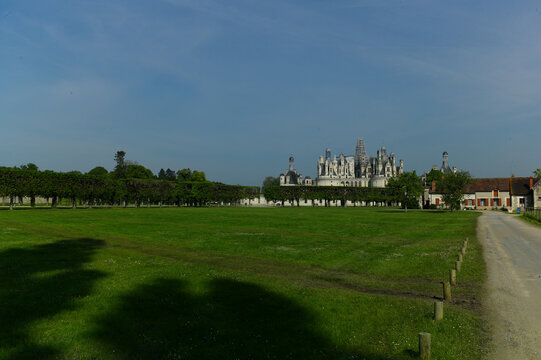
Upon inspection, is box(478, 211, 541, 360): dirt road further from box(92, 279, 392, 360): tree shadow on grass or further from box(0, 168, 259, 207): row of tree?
box(0, 168, 259, 207): row of tree

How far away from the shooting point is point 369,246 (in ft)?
85.4

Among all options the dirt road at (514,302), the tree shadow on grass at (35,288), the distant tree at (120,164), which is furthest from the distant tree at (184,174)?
the dirt road at (514,302)

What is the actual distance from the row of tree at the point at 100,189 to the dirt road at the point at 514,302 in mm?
80700

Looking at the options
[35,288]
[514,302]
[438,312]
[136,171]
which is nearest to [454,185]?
[514,302]

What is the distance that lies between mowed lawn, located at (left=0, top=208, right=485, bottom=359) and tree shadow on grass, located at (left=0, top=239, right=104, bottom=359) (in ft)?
0.12

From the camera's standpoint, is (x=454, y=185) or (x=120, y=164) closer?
(x=454, y=185)

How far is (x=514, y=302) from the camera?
12.9m

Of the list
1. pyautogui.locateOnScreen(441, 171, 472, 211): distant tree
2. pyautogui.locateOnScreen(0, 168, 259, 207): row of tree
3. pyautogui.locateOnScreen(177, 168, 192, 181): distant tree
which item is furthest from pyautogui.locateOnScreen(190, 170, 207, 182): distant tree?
pyautogui.locateOnScreen(441, 171, 472, 211): distant tree

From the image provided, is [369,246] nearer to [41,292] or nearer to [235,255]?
[235,255]

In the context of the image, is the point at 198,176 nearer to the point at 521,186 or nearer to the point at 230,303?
the point at 521,186

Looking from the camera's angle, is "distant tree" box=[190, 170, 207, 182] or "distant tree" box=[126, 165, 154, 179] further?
"distant tree" box=[190, 170, 207, 182]

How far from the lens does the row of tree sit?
7462 centimetres

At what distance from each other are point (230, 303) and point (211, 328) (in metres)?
2.21

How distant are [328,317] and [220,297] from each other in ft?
12.8
